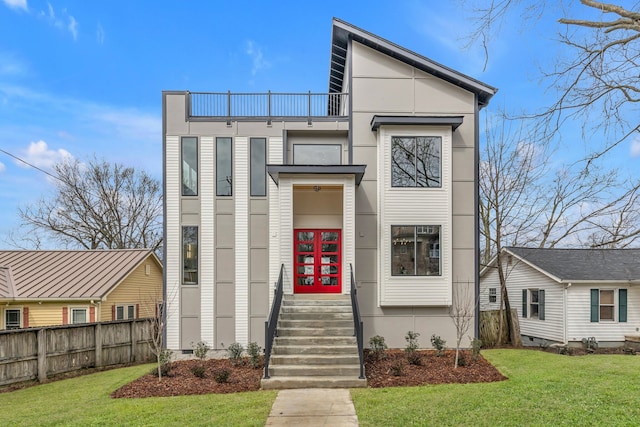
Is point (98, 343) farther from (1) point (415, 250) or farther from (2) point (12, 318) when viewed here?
(1) point (415, 250)

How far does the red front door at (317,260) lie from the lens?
12.4m

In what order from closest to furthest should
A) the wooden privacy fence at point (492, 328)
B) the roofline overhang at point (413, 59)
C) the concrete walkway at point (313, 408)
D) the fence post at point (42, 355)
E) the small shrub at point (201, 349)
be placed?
1. the concrete walkway at point (313, 408)
2. the fence post at point (42, 355)
3. the small shrub at point (201, 349)
4. the roofline overhang at point (413, 59)
5. the wooden privacy fence at point (492, 328)

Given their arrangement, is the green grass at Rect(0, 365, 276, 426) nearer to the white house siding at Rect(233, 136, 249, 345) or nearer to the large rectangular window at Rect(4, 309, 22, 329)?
the white house siding at Rect(233, 136, 249, 345)

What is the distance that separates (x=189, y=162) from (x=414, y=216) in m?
6.95

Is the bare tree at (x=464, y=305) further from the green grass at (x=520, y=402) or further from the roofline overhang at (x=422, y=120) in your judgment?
the roofline overhang at (x=422, y=120)

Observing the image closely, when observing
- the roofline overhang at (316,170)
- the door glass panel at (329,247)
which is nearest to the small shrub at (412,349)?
the door glass panel at (329,247)

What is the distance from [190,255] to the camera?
12.2 metres

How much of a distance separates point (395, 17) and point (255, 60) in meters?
7.80

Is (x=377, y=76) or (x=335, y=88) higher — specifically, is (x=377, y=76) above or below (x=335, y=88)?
below

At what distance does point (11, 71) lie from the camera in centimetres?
1545

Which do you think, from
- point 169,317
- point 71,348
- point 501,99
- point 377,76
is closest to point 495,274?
point 501,99

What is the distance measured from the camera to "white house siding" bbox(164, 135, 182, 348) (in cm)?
1193

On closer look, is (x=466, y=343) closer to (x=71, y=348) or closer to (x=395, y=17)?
(x=395, y=17)

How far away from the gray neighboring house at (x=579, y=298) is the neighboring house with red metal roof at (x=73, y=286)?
52.1 feet
